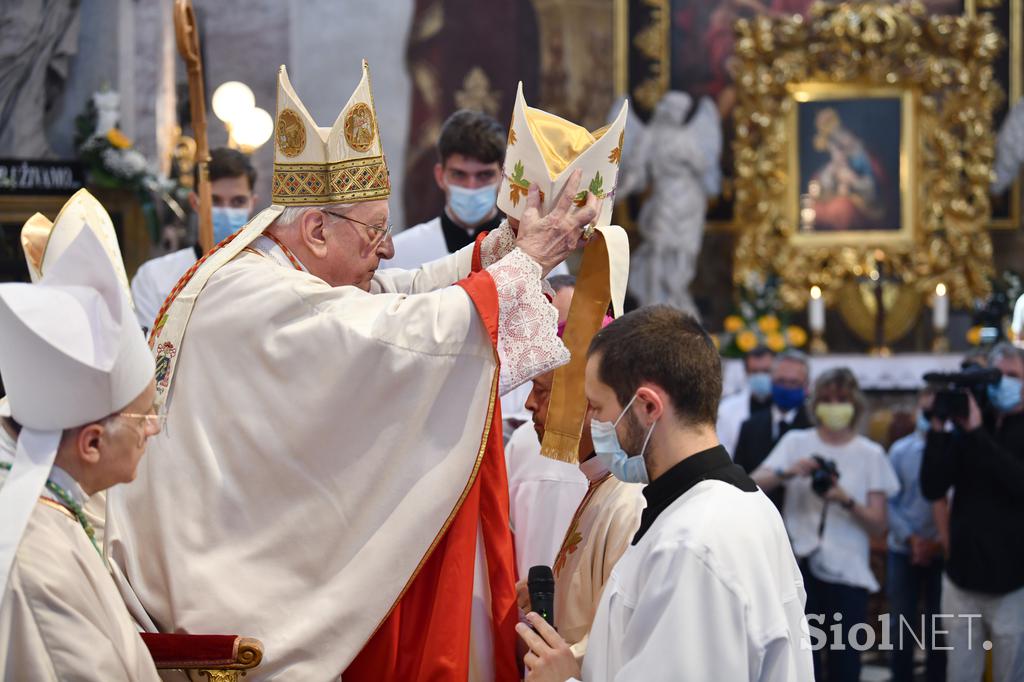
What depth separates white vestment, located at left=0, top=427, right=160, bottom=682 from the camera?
2412mm

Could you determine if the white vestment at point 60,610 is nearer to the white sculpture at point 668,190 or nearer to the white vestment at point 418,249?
the white vestment at point 418,249

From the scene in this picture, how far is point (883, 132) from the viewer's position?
12.8 metres

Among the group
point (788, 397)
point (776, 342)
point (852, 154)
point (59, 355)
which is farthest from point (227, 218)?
point (852, 154)

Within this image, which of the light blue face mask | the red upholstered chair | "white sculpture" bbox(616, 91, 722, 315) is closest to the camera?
the light blue face mask

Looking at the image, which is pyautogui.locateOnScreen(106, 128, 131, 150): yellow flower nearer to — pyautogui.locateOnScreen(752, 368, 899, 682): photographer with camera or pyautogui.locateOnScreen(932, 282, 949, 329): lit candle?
pyautogui.locateOnScreen(752, 368, 899, 682): photographer with camera

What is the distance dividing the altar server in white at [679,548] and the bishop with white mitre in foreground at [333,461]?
613mm

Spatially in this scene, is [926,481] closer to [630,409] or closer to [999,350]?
[999,350]

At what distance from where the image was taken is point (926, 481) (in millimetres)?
6543

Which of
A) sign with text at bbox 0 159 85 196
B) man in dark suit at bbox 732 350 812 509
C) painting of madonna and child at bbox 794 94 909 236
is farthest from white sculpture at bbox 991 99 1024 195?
sign with text at bbox 0 159 85 196

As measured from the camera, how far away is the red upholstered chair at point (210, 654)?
3.04 meters

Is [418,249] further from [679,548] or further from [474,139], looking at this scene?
[679,548]

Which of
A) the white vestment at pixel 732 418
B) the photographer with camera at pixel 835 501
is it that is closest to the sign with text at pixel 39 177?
the white vestment at pixel 732 418

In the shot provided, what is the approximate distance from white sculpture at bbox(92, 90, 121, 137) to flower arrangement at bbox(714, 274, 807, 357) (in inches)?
210

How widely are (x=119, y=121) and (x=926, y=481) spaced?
538 centimetres
